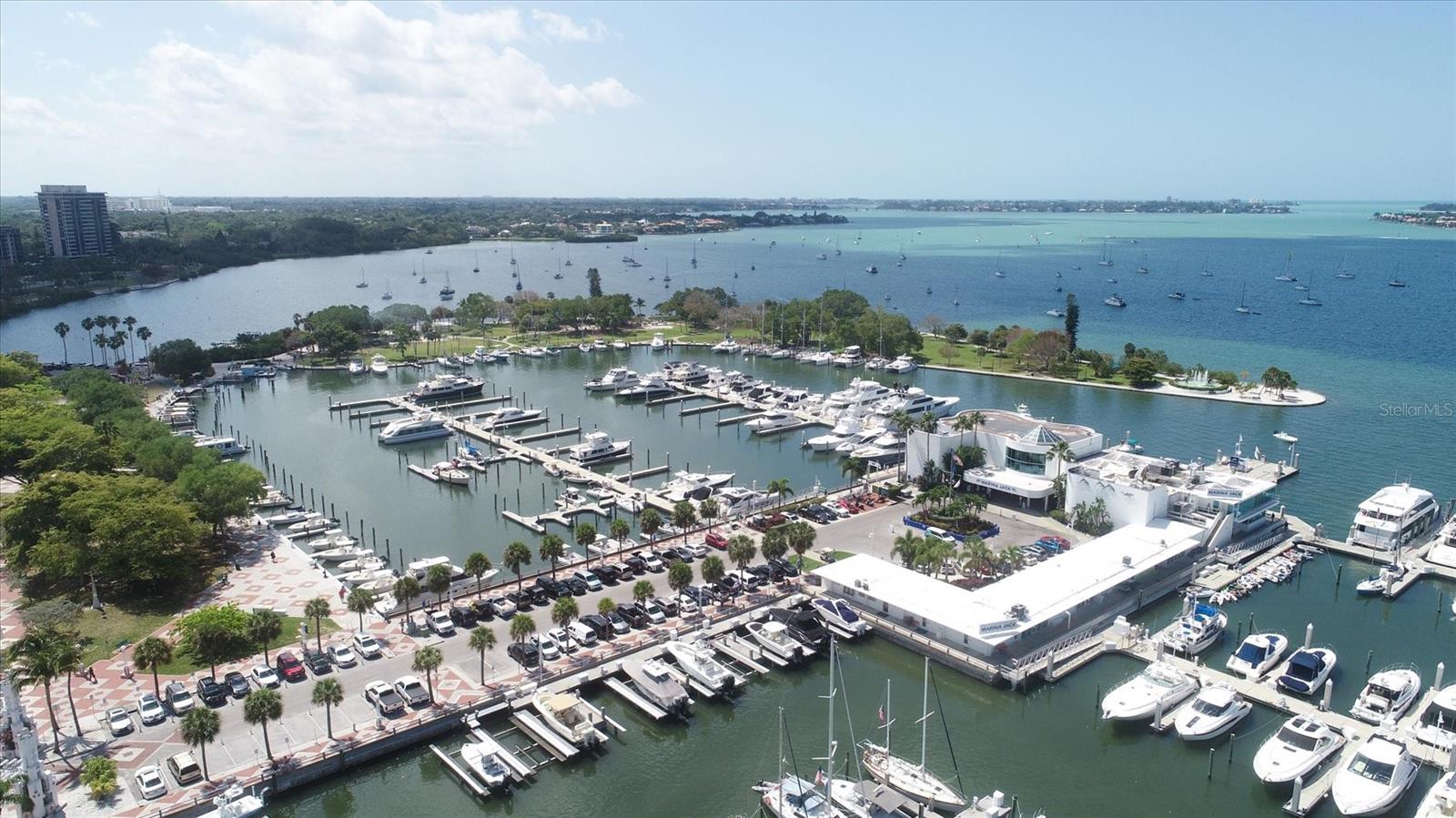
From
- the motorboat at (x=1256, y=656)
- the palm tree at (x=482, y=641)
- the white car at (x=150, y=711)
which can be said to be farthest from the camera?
the motorboat at (x=1256, y=656)

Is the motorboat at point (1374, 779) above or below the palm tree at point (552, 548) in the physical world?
below

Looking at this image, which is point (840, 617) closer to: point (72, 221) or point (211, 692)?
point (211, 692)

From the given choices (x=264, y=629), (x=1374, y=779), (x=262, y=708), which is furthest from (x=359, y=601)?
(x=1374, y=779)

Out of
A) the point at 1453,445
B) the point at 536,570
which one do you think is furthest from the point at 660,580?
the point at 1453,445

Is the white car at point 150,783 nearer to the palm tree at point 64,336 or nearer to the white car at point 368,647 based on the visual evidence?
the white car at point 368,647

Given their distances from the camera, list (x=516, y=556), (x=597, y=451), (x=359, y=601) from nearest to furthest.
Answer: (x=359, y=601) < (x=516, y=556) < (x=597, y=451)

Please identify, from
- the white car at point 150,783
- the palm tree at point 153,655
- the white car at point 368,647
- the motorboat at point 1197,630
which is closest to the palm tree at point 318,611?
the white car at point 368,647

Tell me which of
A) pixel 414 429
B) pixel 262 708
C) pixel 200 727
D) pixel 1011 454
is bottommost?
pixel 414 429
